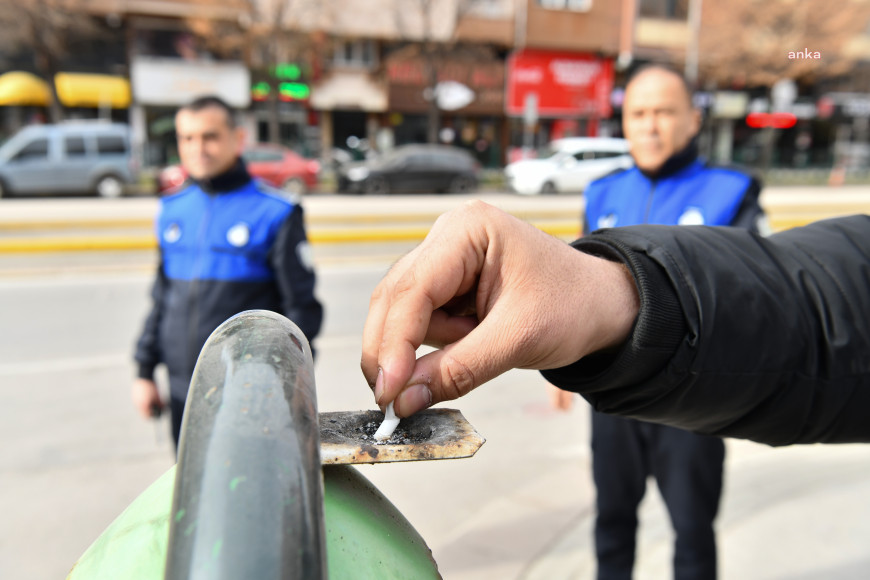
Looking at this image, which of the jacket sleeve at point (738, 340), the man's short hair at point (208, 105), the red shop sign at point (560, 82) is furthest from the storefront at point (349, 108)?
the jacket sleeve at point (738, 340)

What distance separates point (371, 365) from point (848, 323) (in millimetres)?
842

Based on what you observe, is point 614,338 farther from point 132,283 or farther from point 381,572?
point 132,283

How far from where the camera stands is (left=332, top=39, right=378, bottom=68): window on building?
26.4 meters

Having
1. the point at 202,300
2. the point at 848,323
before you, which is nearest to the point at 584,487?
the point at 202,300

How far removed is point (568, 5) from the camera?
28.8 meters

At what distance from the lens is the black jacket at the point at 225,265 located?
2865 mm

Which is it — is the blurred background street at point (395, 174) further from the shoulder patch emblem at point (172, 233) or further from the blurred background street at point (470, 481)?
the shoulder patch emblem at point (172, 233)

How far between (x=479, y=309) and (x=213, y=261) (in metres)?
2.08

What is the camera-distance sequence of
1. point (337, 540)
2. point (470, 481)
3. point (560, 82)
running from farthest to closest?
point (560, 82) < point (470, 481) < point (337, 540)

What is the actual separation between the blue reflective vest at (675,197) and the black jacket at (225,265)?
120 centimetres

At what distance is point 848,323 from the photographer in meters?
1.22

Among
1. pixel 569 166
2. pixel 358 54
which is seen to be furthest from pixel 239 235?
pixel 358 54

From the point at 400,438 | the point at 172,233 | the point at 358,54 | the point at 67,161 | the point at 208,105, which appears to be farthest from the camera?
the point at 358,54

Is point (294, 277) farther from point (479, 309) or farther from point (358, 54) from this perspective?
point (358, 54)
